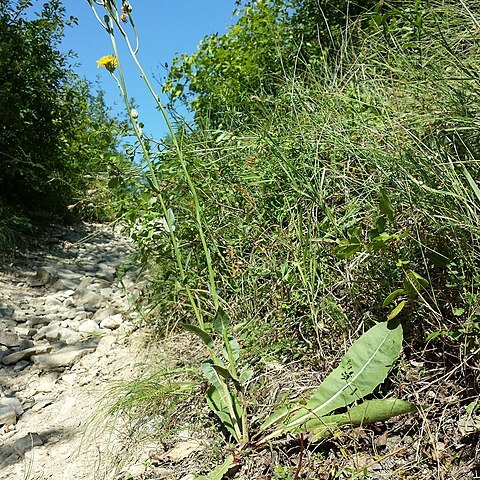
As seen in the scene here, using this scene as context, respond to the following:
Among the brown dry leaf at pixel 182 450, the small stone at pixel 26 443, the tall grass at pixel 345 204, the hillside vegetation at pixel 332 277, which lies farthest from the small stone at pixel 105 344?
the brown dry leaf at pixel 182 450

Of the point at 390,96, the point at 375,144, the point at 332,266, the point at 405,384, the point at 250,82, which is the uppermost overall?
the point at 250,82

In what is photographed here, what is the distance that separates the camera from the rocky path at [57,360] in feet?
6.82

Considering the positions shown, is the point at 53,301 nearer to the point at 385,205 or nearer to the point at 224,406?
the point at 224,406

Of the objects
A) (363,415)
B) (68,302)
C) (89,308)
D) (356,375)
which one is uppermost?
(68,302)

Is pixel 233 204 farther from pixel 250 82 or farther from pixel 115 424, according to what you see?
pixel 250 82

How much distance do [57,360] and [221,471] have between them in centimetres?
161

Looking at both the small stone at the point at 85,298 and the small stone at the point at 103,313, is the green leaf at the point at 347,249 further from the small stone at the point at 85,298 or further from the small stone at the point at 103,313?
the small stone at the point at 85,298

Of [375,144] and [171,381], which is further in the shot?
[171,381]

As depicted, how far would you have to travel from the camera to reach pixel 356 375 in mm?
1699

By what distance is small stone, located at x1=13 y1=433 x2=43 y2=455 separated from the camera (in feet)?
6.98

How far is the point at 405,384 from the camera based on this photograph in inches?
66.9

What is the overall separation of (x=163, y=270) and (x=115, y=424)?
3.17ft

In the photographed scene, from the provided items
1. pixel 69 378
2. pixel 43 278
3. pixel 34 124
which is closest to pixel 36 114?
pixel 34 124

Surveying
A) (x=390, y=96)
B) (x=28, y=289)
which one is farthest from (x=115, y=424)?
(x=28, y=289)
